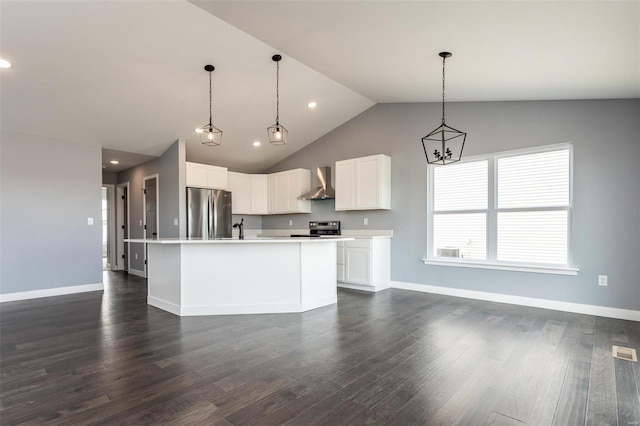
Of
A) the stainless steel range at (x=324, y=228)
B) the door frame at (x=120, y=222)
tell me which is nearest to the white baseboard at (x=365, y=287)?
the stainless steel range at (x=324, y=228)

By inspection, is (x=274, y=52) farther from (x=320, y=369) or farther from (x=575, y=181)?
(x=575, y=181)

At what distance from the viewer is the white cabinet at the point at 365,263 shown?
17.4ft

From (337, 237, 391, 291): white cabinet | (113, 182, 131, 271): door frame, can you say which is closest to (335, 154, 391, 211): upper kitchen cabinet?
(337, 237, 391, 291): white cabinet

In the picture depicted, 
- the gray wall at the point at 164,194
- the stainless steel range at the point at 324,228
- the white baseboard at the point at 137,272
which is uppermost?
the gray wall at the point at 164,194

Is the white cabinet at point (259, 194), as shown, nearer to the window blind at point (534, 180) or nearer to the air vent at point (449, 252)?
the air vent at point (449, 252)

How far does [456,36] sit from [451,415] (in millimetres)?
2980

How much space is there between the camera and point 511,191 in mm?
4555

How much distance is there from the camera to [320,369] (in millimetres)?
2475

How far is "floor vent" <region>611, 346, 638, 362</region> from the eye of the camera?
2699mm

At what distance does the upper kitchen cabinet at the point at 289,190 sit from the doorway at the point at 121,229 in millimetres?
3604

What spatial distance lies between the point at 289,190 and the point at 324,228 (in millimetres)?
1139

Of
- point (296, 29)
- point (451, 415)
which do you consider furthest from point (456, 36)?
point (451, 415)

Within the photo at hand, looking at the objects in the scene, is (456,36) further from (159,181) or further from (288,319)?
(159,181)

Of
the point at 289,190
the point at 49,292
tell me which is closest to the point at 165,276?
the point at 49,292
